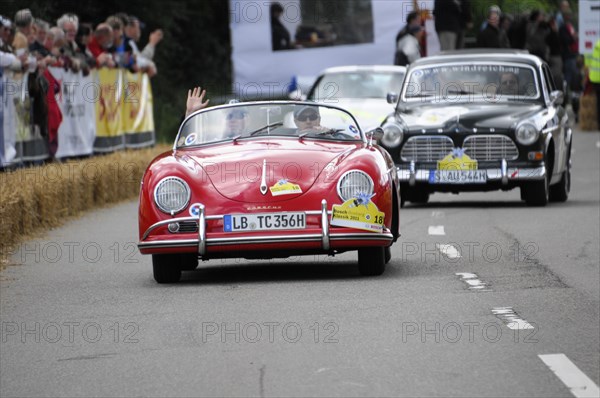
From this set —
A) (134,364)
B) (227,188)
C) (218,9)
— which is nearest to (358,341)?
(134,364)

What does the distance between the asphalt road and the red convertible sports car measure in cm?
27

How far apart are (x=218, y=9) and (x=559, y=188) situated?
32.4 meters

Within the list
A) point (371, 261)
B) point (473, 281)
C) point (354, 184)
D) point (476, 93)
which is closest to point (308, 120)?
point (354, 184)

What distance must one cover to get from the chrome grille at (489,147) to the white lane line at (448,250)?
4395 millimetres

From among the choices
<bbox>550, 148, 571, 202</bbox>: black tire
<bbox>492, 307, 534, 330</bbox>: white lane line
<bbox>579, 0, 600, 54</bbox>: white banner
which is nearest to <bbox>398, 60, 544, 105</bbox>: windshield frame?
<bbox>550, 148, 571, 202</bbox>: black tire

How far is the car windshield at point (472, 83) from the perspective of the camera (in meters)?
18.6

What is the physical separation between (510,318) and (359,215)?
7.10 feet

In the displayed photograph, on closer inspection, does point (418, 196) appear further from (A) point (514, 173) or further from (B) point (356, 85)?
(B) point (356, 85)

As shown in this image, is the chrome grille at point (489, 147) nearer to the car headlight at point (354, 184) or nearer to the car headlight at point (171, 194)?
the car headlight at point (354, 184)

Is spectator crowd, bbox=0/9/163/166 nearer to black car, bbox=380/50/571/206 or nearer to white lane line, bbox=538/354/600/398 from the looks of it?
black car, bbox=380/50/571/206

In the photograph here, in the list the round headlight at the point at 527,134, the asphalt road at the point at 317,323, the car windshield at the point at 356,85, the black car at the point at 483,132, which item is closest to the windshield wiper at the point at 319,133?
the asphalt road at the point at 317,323

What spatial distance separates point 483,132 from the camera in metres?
17.6

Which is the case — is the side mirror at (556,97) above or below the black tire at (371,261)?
above

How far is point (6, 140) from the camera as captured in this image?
1761cm
